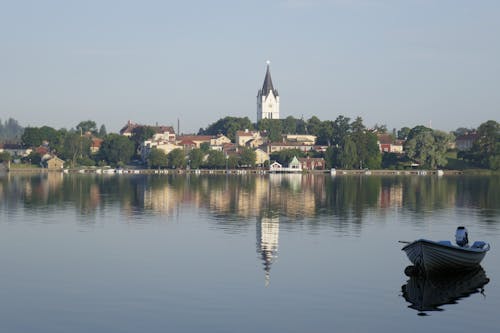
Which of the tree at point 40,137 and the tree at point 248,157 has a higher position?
the tree at point 40,137

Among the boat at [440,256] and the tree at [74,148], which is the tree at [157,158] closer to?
the tree at [74,148]

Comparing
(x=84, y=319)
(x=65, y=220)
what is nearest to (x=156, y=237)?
(x=65, y=220)

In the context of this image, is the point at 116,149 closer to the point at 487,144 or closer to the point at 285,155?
the point at 285,155

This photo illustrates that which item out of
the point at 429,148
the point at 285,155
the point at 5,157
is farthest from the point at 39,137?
the point at 429,148

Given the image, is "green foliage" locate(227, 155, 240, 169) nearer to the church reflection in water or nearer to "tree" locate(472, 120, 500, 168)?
"tree" locate(472, 120, 500, 168)

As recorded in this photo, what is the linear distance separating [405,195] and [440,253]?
4903 cm

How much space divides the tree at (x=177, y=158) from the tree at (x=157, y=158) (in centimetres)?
115

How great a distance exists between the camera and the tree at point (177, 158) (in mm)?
163375

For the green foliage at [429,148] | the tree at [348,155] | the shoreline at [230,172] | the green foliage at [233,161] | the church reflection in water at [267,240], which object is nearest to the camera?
the church reflection in water at [267,240]

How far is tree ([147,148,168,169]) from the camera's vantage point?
535ft

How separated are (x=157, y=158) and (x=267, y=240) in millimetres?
125745

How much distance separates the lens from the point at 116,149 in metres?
170

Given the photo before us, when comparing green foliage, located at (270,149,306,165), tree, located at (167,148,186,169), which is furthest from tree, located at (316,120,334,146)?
tree, located at (167,148,186,169)

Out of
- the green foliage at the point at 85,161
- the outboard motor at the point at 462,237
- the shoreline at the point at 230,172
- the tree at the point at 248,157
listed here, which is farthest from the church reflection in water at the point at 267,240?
the green foliage at the point at 85,161
